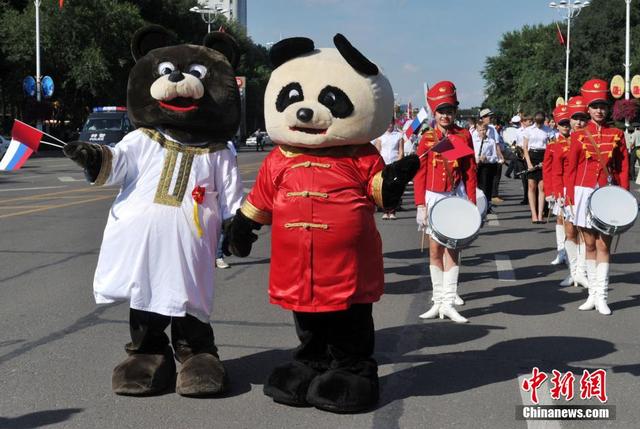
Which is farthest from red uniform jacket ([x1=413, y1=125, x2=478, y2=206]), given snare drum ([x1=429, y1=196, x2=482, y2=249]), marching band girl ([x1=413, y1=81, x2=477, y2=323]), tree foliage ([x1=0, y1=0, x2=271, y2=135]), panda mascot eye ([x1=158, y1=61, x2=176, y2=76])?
tree foliage ([x1=0, y1=0, x2=271, y2=135])

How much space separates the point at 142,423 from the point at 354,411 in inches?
43.4

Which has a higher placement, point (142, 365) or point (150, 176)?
point (150, 176)

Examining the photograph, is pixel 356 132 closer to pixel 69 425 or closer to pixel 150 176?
pixel 150 176

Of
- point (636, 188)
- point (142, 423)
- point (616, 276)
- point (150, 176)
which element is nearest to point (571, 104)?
point (616, 276)

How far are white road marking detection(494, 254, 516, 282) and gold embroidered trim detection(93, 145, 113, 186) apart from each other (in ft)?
17.2

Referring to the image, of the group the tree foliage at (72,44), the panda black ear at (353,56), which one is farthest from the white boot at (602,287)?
the tree foliage at (72,44)

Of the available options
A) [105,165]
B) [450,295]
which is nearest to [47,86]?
[450,295]

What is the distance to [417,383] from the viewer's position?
5.52 metres

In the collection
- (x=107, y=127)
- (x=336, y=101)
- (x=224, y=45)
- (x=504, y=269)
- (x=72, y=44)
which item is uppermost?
(x=72, y=44)

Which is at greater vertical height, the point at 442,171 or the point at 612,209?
the point at 442,171

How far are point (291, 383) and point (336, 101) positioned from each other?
1557 mm

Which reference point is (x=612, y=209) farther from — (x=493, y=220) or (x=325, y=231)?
(x=493, y=220)

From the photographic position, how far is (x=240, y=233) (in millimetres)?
5324

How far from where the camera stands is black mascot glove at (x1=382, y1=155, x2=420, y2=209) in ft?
16.1
